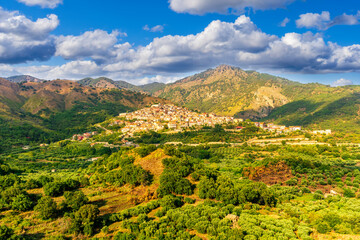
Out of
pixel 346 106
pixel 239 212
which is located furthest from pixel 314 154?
pixel 346 106

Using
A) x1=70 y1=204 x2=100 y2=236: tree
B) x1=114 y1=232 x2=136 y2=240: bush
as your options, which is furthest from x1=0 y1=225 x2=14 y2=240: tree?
x1=114 y1=232 x2=136 y2=240: bush

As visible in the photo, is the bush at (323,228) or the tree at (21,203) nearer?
the bush at (323,228)

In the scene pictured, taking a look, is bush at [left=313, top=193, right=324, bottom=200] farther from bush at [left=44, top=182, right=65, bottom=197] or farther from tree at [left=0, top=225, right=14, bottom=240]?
tree at [left=0, top=225, right=14, bottom=240]

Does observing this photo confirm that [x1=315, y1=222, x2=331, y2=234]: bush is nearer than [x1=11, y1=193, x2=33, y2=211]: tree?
Yes

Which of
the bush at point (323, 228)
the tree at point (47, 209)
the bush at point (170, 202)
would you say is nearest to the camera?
the bush at point (323, 228)

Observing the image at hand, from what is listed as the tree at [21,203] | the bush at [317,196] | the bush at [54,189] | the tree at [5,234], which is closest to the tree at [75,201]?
the tree at [21,203]

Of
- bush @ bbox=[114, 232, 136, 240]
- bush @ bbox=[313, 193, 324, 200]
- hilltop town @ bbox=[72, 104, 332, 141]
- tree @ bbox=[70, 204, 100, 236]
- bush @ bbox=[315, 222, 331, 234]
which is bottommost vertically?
bush @ bbox=[313, 193, 324, 200]

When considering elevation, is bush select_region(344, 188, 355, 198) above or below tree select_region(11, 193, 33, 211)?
below

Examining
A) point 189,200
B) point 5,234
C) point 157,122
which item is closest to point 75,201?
point 5,234

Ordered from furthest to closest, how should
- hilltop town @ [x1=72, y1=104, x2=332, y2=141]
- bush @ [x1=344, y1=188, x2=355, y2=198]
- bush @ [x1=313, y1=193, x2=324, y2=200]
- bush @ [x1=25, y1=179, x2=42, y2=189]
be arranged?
hilltop town @ [x1=72, y1=104, x2=332, y2=141]
bush @ [x1=344, y1=188, x2=355, y2=198]
bush @ [x1=313, y1=193, x2=324, y2=200]
bush @ [x1=25, y1=179, x2=42, y2=189]

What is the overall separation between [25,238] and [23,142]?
9282 cm

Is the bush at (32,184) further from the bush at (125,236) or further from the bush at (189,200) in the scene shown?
the bush at (189,200)

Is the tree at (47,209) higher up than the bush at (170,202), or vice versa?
the tree at (47,209)

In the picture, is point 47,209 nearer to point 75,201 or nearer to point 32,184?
point 75,201
